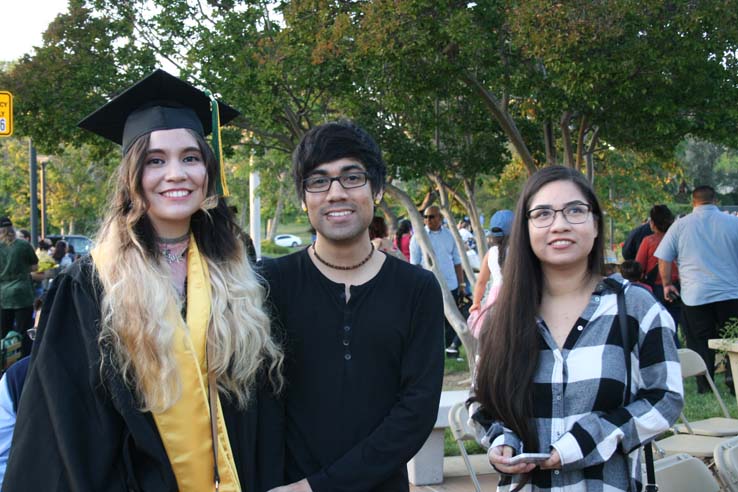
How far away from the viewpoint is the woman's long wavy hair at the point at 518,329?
2.57m

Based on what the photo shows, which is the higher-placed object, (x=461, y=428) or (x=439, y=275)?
(x=439, y=275)

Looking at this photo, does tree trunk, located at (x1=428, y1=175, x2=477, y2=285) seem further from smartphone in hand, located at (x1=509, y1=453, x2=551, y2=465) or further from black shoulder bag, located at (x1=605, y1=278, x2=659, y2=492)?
smartphone in hand, located at (x1=509, y1=453, x2=551, y2=465)

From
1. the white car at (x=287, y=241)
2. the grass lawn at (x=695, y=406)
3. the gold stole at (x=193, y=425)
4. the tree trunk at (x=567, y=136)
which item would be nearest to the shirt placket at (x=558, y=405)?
the gold stole at (x=193, y=425)

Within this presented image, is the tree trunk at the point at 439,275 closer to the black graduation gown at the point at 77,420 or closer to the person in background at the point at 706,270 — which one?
the person in background at the point at 706,270

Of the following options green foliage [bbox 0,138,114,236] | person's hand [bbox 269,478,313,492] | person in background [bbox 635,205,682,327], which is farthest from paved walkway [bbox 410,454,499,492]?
green foliage [bbox 0,138,114,236]

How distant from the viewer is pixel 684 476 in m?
3.42

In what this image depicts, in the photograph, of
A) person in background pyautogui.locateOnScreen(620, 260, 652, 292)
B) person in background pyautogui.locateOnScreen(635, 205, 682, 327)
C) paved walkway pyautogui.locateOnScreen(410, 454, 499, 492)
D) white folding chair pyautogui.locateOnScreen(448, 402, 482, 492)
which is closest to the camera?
white folding chair pyautogui.locateOnScreen(448, 402, 482, 492)

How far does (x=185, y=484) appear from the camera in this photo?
7.54 ft

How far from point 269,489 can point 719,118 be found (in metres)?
7.01

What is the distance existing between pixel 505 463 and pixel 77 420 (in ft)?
4.10

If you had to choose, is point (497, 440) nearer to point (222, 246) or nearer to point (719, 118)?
point (222, 246)

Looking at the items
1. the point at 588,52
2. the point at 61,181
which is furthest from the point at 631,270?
the point at 61,181

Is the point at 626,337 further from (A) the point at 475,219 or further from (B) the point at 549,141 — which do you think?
(A) the point at 475,219

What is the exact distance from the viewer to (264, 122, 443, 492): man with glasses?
2455 millimetres
